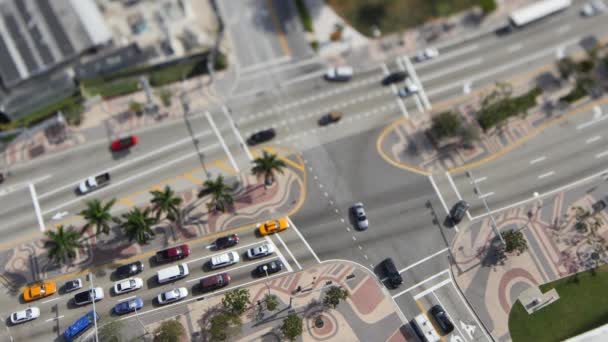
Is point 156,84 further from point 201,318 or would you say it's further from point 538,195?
point 538,195

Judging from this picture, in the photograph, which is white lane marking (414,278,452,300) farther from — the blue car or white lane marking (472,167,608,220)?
the blue car

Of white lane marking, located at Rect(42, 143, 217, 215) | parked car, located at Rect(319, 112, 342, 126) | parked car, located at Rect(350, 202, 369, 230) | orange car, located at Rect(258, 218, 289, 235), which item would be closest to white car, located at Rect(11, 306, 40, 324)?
white lane marking, located at Rect(42, 143, 217, 215)

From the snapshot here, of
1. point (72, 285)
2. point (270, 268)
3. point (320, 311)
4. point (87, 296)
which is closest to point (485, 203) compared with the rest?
point (320, 311)

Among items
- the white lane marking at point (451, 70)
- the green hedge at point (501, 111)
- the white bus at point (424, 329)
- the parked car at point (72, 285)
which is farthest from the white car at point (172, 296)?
the green hedge at point (501, 111)

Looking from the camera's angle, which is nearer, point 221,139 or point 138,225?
point 138,225

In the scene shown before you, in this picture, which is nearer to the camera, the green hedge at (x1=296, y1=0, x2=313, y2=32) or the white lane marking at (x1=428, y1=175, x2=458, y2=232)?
the white lane marking at (x1=428, y1=175, x2=458, y2=232)

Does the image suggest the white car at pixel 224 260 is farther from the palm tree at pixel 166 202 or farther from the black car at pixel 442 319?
the black car at pixel 442 319

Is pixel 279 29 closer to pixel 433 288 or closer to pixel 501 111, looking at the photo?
pixel 501 111
